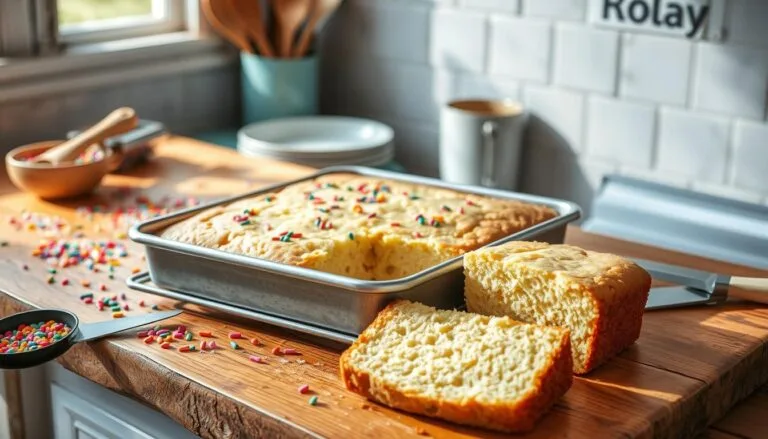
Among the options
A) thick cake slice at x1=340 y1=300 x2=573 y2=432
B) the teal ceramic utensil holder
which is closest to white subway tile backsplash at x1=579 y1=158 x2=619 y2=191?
the teal ceramic utensil holder

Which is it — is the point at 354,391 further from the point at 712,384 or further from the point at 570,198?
the point at 570,198

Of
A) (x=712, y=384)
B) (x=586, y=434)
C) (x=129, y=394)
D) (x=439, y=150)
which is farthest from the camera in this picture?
(x=439, y=150)

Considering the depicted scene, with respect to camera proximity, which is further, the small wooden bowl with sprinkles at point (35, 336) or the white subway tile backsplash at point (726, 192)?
the white subway tile backsplash at point (726, 192)

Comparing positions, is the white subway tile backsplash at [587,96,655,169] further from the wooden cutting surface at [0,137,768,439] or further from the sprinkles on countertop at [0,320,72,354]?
the sprinkles on countertop at [0,320,72,354]

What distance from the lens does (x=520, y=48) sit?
94.0 inches

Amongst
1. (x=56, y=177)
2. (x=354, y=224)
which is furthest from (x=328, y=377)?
(x=56, y=177)

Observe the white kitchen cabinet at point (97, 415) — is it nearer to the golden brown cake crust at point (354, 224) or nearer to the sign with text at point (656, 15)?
the golden brown cake crust at point (354, 224)

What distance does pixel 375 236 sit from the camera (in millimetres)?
1354

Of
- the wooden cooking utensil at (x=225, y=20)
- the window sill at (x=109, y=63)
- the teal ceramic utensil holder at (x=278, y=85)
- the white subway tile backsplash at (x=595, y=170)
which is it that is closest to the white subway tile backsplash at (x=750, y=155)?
the white subway tile backsplash at (x=595, y=170)

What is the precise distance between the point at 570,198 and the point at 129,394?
141cm

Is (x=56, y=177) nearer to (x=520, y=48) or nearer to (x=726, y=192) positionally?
(x=520, y=48)

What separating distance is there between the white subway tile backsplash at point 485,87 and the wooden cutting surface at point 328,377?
99cm

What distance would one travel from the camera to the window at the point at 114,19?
7.74ft

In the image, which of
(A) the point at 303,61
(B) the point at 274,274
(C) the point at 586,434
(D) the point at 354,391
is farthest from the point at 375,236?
(A) the point at 303,61
